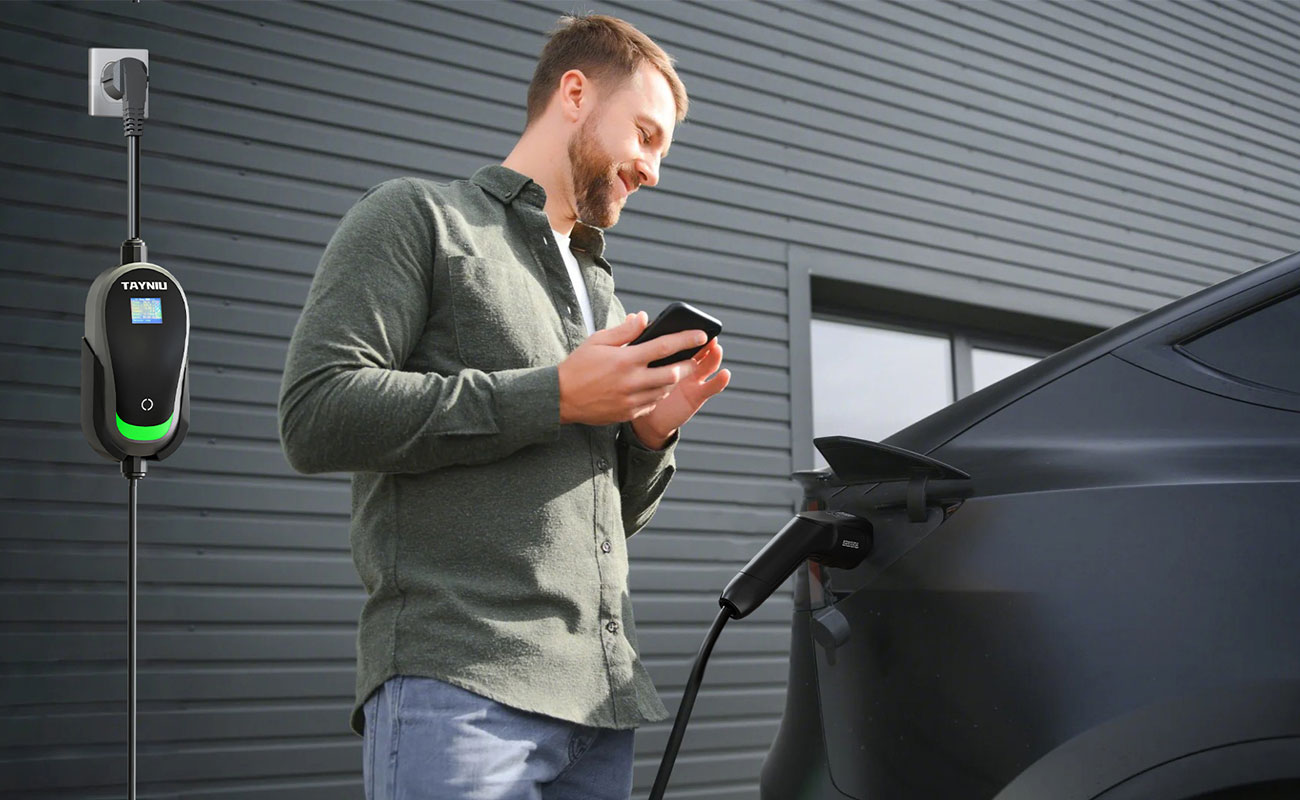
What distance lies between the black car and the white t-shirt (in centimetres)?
44

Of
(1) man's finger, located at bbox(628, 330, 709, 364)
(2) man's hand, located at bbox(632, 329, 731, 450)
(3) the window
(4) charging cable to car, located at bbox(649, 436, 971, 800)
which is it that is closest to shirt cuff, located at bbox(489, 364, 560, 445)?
(1) man's finger, located at bbox(628, 330, 709, 364)

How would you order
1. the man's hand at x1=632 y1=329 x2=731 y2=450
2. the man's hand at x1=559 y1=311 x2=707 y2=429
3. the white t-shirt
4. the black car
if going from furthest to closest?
the white t-shirt
the man's hand at x1=632 y1=329 x2=731 y2=450
the man's hand at x1=559 y1=311 x2=707 y2=429
the black car

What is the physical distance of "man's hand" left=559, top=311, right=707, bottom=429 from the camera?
1348 millimetres

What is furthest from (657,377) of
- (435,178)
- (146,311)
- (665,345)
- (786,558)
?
(435,178)

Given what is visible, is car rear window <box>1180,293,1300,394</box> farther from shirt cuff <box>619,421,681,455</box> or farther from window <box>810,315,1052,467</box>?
window <box>810,315,1052,467</box>

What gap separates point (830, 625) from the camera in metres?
1.54

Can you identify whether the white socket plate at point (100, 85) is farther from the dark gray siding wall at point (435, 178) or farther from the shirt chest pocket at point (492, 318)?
the shirt chest pocket at point (492, 318)

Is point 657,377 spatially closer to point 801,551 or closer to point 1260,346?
point 801,551

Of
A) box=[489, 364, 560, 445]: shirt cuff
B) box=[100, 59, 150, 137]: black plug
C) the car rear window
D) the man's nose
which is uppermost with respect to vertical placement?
box=[100, 59, 150, 137]: black plug

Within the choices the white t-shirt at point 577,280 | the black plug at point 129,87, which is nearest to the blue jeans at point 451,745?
the white t-shirt at point 577,280

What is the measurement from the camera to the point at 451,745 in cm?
Result: 127

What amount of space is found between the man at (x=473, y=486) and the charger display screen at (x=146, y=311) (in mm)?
984

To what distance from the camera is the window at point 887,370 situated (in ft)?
16.0

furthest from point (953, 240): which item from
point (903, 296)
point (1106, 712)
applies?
point (1106, 712)
